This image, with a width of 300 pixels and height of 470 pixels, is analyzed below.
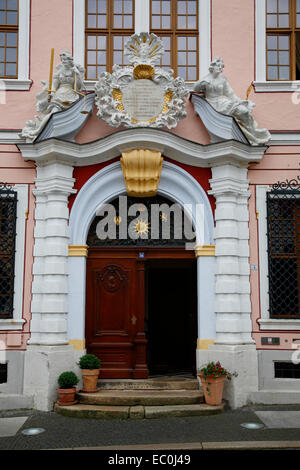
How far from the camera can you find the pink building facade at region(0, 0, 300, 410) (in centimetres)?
954

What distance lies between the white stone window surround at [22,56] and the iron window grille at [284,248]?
508 centimetres

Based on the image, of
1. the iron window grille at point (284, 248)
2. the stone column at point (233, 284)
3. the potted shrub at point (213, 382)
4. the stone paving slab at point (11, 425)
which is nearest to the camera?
the stone paving slab at point (11, 425)

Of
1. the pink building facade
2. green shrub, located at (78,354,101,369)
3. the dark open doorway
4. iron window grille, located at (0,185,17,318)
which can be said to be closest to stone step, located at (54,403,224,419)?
the pink building facade

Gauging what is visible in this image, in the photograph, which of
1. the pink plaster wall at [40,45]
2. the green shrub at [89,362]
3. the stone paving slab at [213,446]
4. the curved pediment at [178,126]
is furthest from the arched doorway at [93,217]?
the stone paving slab at [213,446]

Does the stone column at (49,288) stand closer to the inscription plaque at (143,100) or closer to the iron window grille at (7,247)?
the iron window grille at (7,247)

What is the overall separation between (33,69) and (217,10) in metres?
3.73

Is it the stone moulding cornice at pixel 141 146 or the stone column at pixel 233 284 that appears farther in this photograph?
the stone moulding cornice at pixel 141 146

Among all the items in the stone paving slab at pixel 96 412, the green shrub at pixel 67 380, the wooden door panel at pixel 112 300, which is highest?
the wooden door panel at pixel 112 300

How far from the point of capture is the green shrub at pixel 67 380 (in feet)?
29.4

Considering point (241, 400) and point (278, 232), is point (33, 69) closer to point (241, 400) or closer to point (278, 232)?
point (278, 232)

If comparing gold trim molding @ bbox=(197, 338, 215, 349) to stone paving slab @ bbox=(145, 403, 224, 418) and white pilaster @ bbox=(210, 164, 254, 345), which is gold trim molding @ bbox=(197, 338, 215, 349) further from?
stone paving slab @ bbox=(145, 403, 224, 418)
